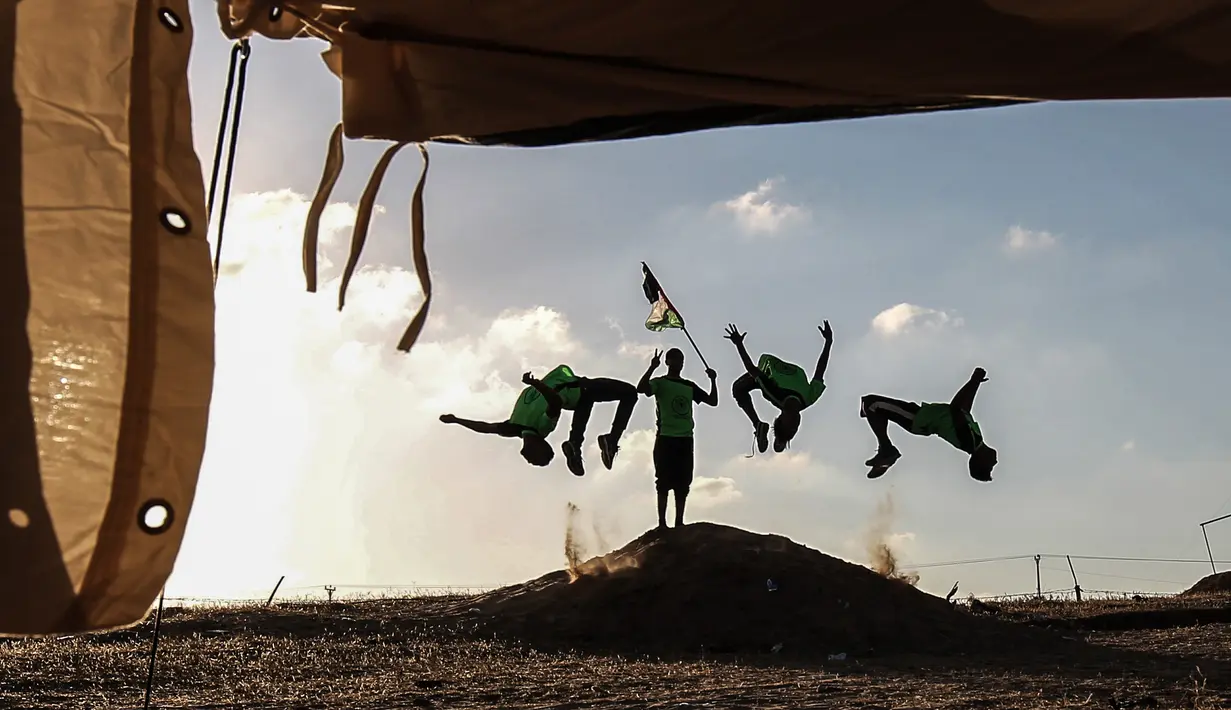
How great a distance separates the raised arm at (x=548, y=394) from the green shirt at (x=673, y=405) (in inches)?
49.5

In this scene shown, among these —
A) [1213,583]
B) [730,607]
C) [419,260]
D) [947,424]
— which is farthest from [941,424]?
[1213,583]

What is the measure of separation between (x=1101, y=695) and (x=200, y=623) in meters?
7.39

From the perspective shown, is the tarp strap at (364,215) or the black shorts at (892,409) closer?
the tarp strap at (364,215)

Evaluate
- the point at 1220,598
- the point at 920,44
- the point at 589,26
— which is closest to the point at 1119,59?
the point at 920,44

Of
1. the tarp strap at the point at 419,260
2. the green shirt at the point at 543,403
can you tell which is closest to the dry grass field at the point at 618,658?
the green shirt at the point at 543,403

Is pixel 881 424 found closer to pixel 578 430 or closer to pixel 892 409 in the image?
pixel 892 409

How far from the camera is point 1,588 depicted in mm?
2229

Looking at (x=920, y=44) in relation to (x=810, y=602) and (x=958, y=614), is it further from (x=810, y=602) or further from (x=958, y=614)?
(x=958, y=614)

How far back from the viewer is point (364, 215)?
2.61 meters

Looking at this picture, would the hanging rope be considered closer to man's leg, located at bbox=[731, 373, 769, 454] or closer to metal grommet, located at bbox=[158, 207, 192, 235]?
metal grommet, located at bbox=[158, 207, 192, 235]

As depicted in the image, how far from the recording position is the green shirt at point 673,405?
1066 cm

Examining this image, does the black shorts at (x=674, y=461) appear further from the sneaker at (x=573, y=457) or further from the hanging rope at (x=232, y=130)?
the hanging rope at (x=232, y=130)

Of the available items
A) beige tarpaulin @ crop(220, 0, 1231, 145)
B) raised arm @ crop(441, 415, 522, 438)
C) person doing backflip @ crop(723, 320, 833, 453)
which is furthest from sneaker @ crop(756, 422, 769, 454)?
beige tarpaulin @ crop(220, 0, 1231, 145)

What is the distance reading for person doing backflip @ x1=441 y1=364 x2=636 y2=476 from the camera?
9.67 m
